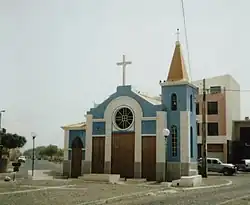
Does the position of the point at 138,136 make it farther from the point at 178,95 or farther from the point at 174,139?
the point at 178,95

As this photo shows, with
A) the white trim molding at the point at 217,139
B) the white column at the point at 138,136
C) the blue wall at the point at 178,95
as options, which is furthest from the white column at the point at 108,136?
the white trim molding at the point at 217,139

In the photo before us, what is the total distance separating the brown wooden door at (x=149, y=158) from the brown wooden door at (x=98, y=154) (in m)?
3.43

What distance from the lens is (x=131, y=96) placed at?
34.5m

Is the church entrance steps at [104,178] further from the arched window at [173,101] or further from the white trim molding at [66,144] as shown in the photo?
the arched window at [173,101]

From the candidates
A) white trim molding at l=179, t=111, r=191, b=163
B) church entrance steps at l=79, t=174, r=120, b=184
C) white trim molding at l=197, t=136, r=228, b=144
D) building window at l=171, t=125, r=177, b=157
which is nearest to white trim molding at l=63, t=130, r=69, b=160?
church entrance steps at l=79, t=174, r=120, b=184

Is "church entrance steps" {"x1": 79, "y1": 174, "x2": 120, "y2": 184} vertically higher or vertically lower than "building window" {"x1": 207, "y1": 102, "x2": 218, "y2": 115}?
lower

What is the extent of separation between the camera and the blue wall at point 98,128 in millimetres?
35344

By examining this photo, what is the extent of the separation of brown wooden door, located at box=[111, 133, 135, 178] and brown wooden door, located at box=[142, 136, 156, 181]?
911 millimetres

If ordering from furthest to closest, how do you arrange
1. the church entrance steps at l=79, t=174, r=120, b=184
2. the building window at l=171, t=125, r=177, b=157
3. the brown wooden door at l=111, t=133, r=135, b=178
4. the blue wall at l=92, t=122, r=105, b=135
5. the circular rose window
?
the blue wall at l=92, t=122, r=105, b=135 < the circular rose window < the brown wooden door at l=111, t=133, r=135, b=178 < the building window at l=171, t=125, r=177, b=157 < the church entrance steps at l=79, t=174, r=120, b=184

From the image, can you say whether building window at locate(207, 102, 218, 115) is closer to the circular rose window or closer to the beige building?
the beige building

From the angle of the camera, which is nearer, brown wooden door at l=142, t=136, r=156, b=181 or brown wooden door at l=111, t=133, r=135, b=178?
brown wooden door at l=142, t=136, r=156, b=181

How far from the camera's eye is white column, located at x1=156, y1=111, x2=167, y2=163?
32781 mm

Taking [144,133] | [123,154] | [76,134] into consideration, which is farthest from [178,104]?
[76,134]

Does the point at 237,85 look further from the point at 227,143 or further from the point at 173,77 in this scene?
the point at 173,77
